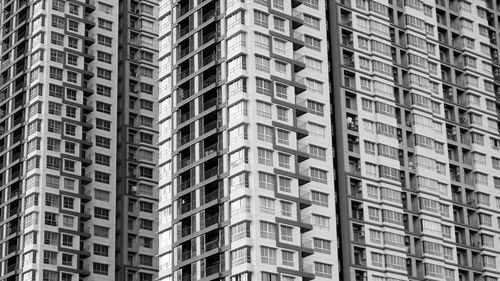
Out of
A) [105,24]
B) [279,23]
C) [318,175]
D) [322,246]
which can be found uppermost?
[105,24]

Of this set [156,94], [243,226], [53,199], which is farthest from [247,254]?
[156,94]

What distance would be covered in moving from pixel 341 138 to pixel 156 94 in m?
35.8

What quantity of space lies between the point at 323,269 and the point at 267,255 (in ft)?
28.0

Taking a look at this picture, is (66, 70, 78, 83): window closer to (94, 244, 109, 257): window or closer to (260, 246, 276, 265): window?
(94, 244, 109, 257): window

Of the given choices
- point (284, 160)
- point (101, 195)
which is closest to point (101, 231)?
point (101, 195)

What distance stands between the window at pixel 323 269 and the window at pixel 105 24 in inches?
2055

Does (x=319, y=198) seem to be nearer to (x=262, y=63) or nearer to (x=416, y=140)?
(x=262, y=63)

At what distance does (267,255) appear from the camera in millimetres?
113562

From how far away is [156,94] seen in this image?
509 ft

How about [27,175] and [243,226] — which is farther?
[27,175]

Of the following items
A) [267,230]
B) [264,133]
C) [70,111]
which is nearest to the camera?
[267,230]

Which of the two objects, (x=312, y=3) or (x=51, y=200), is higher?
(x=312, y=3)

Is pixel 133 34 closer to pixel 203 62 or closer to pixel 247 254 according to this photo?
pixel 203 62

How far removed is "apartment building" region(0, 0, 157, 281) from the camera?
14062cm
